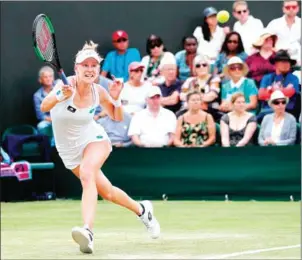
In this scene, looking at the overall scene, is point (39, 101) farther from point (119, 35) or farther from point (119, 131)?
point (119, 131)

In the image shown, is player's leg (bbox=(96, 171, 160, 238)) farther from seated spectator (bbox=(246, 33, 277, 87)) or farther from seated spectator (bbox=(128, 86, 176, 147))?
seated spectator (bbox=(246, 33, 277, 87))

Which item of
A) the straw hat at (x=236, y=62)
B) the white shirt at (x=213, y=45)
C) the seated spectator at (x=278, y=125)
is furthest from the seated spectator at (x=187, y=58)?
the seated spectator at (x=278, y=125)

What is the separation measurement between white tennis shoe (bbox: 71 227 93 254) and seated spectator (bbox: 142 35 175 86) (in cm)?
760

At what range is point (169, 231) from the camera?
9508mm

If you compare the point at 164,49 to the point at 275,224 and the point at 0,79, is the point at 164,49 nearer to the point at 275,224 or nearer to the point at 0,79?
the point at 0,79

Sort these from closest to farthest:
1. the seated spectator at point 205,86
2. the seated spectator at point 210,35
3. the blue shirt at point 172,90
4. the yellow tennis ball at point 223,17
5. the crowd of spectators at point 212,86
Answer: the crowd of spectators at point 212,86, the seated spectator at point 205,86, the blue shirt at point 172,90, the seated spectator at point 210,35, the yellow tennis ball at point 223,17

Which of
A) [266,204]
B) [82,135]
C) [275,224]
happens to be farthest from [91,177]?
[266,204]

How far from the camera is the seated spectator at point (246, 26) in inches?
589

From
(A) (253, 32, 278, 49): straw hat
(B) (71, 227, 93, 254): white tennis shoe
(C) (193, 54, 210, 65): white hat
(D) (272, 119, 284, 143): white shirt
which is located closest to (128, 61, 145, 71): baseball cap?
(C) (193, 54, 210, 65): white hat

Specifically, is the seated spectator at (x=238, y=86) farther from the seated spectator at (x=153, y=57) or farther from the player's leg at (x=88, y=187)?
the player's leg at (x=88, y=187)

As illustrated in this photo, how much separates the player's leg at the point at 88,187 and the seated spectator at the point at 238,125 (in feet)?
17.5

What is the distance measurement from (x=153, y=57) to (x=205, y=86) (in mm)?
1313

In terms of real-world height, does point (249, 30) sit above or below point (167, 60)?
above

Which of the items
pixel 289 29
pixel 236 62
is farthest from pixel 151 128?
pixel 289 29
